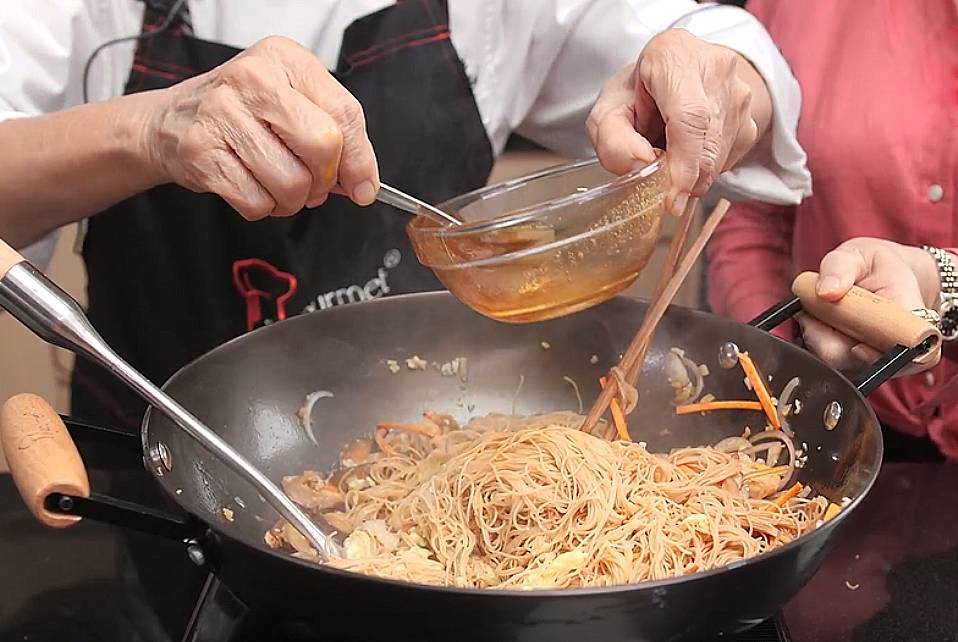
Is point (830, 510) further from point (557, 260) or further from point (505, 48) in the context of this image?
Answer: point (505, 48)

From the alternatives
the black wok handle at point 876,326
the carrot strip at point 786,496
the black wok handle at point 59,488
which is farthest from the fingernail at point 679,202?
the black wok handle at point 59,488

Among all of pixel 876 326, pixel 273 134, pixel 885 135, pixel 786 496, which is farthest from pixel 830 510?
pixel 885 135

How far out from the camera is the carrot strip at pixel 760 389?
0.91m

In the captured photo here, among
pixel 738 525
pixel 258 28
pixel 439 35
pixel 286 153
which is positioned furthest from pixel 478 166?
pixel 738 525

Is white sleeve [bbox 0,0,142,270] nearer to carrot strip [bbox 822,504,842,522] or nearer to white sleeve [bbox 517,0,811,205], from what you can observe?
white sleeve [bbox 517,0,811,205]

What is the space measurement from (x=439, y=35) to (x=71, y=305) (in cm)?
60

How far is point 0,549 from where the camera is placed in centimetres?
91

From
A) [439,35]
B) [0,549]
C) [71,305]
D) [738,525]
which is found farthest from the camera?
[439,35]

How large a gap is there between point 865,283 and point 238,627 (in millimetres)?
664

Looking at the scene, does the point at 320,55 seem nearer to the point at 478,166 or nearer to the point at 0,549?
the point at 478,166

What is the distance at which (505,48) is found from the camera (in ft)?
3.86

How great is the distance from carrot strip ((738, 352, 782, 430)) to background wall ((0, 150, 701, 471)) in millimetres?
863

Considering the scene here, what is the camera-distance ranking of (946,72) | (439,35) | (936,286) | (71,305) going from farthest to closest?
(946,72) → (439,35) → (936,286) → (71,305)

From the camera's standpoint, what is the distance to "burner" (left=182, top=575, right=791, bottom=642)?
2.42 feet
